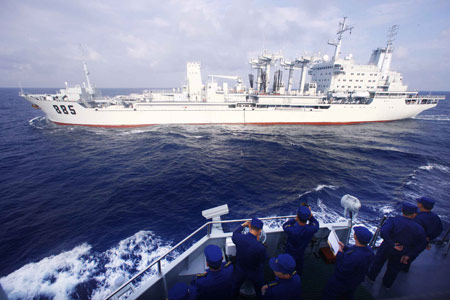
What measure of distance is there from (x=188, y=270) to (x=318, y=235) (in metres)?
3.66

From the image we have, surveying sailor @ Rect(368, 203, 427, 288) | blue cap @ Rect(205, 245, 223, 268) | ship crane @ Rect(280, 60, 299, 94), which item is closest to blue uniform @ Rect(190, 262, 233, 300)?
blue cap @ Rect(205, 245, 223, 268)

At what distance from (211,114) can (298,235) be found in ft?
94.1

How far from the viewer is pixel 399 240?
3.80 metres

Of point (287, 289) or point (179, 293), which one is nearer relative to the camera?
point (179, 293)

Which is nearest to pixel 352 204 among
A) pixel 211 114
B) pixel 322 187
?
pixel 322 187

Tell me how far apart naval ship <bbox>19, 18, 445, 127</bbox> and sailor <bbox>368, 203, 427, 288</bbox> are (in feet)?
94.3

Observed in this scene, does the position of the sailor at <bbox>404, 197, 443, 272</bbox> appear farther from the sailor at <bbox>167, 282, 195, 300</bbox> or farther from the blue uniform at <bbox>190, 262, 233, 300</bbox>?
the sailor at <bbox>167, 282, 195, 300</bbox>

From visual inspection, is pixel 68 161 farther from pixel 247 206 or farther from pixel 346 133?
pixel 346 133

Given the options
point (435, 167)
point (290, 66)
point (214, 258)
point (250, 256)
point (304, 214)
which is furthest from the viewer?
point (290, 66)

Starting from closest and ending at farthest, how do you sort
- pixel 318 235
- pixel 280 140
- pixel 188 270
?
pixel 188 270
pixel 318 235
pixel 280 140

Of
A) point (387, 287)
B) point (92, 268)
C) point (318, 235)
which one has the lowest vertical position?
point (92, 268)

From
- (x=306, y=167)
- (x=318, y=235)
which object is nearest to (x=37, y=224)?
(x=318, y=235)

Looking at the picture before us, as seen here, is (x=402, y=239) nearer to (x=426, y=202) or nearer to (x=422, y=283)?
(x=426, y=202)

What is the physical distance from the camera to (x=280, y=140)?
24.0 meters
